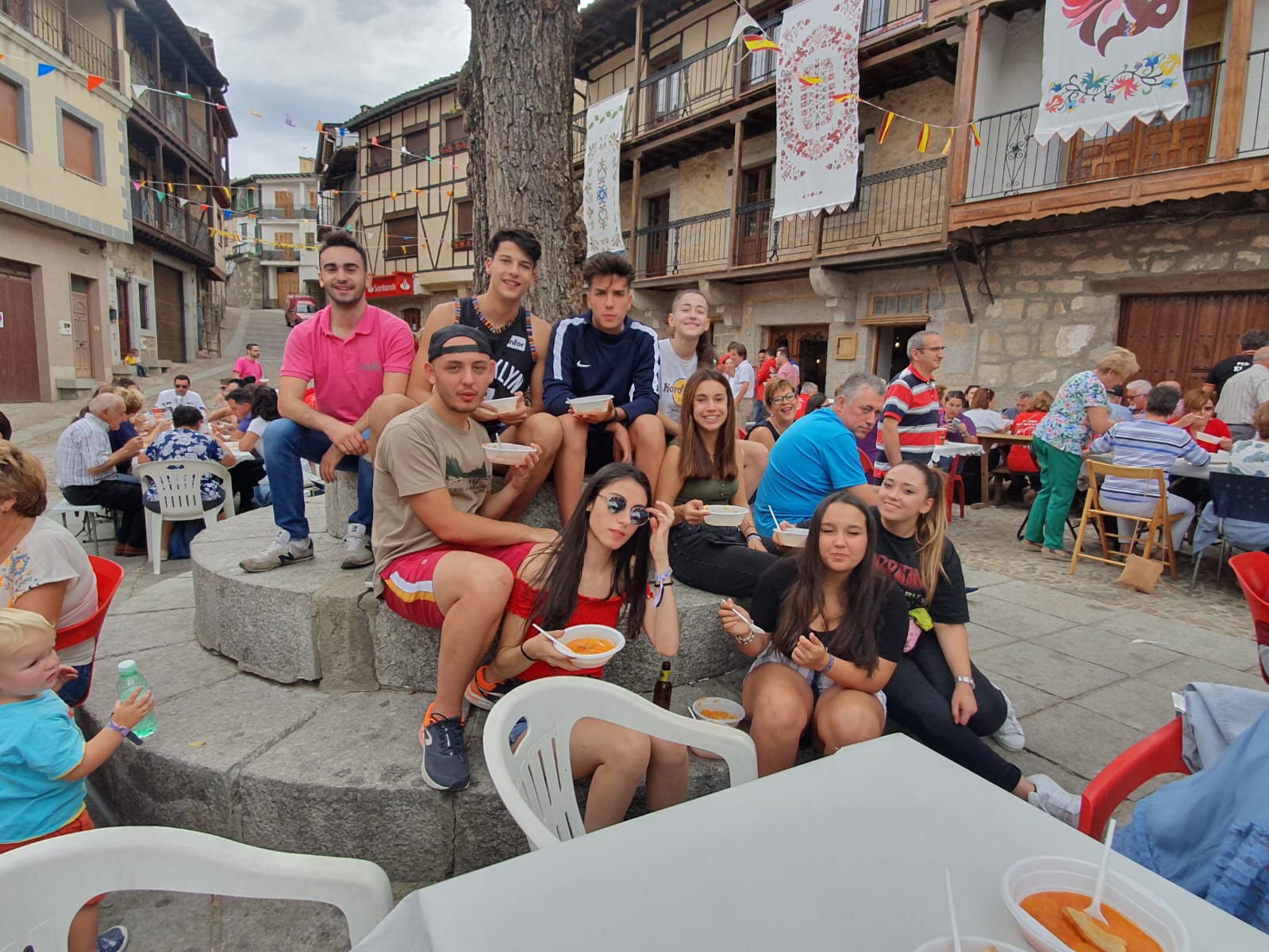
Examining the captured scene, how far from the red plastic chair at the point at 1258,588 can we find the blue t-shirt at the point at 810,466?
1.39 metres

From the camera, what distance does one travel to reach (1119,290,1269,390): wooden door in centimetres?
787

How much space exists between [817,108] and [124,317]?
17.7m

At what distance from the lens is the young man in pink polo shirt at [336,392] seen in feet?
9.47

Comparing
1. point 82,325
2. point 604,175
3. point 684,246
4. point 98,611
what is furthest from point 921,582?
point 82,325

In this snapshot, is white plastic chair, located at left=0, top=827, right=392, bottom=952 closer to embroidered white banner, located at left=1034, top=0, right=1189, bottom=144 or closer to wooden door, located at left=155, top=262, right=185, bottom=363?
embroidered white banner, located at left=1034, top=0, right=1189, bottom=144

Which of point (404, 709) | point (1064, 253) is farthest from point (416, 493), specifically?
point (1064, 253)

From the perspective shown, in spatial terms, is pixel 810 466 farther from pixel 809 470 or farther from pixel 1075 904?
pixel 1075 904

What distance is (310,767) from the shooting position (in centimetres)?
Answer: 210

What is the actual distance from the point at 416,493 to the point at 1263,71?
10069mm

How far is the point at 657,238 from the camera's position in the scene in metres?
15.5

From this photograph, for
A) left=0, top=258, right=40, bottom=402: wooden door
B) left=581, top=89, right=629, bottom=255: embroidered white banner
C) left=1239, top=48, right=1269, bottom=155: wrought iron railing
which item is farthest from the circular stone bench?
left=0, top=258, right=40, bottom=402: wooden door

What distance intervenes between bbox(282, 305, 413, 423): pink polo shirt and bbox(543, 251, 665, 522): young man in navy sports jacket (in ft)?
2.36

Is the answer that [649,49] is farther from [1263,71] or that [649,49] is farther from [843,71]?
[1263,71]

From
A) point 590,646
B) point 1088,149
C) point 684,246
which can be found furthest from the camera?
point 684,246
